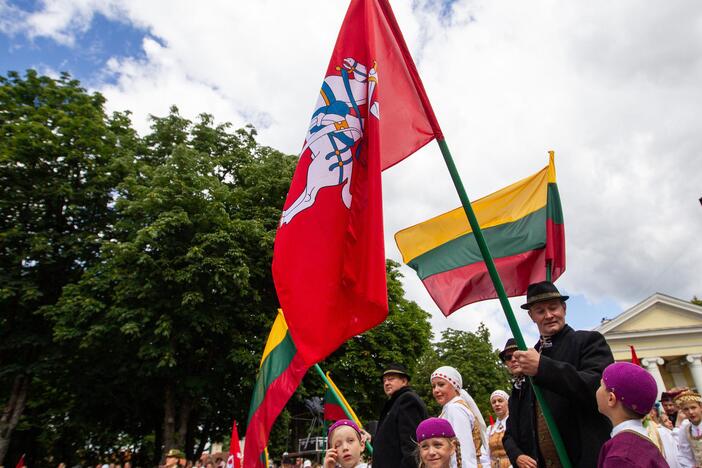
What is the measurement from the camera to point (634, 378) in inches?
96.2

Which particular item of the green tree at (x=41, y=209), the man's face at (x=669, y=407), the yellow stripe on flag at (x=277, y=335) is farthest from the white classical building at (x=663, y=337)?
the yellow stripe on flag at (x=277, y=335)

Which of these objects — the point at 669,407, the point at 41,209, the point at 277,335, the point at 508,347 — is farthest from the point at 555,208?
the point at 41,209

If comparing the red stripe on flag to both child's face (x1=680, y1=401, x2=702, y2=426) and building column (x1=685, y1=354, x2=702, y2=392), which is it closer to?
child's face (x1=680, y1=401, x2=702, y2=426)

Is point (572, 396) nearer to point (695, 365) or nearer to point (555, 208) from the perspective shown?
point (555, 208)

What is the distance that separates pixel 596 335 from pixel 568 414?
0.56 m

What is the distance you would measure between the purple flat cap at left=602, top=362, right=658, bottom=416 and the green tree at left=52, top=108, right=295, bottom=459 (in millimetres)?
13970

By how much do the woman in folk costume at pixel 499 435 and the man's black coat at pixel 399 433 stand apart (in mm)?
2316

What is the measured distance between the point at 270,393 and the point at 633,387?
15.4 ft

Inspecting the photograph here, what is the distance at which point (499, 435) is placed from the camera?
20.7 feet

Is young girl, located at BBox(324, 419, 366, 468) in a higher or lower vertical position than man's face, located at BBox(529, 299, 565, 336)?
lower

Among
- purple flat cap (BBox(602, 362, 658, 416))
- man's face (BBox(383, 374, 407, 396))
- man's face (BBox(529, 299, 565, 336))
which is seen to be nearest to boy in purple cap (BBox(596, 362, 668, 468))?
purple flat cap (BBox(602, 362, 658, 416))

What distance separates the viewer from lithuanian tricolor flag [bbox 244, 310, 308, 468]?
5941mm

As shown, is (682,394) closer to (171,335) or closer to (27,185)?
(171,335)

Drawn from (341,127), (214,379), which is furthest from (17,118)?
(341,127)
